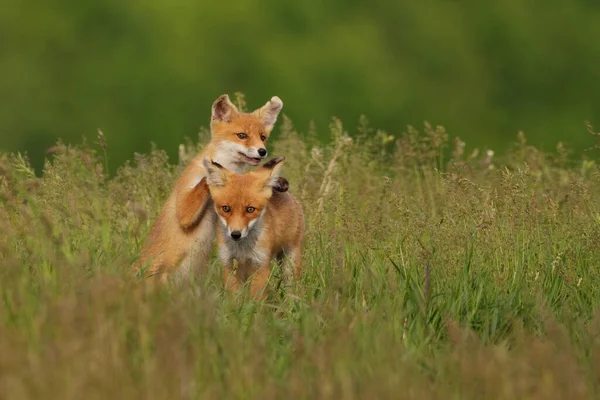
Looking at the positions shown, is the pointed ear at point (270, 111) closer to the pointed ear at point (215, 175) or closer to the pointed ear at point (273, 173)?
the pointed ear at point (273, 173)

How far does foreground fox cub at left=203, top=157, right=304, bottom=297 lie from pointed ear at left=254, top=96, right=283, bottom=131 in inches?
34.3

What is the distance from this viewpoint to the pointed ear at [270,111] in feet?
21.7

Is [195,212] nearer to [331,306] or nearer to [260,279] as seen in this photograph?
[260,279]

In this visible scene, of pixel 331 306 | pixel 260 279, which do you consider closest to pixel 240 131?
pixel 260 279

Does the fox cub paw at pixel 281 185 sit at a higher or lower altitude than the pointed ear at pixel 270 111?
lower

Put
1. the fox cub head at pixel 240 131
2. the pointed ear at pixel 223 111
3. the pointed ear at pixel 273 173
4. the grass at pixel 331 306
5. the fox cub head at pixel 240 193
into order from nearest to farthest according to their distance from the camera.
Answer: the grass at pixel 331 306
the fox cub head at pixel 240 193
the pointed ear at pixel 273 173
the fox cub head at pixel 240 131
the pointed ear at pixel 223 111

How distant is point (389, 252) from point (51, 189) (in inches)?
76.4

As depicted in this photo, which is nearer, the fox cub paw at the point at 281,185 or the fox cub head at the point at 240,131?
the fox cub paw at the point at 281,185

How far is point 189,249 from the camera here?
581 centimetres

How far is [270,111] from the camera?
666 centimetres

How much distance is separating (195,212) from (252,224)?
38cm

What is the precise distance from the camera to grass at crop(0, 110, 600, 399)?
330cm

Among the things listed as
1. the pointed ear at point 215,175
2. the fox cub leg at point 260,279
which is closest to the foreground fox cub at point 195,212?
the pointed ear at point 215,175

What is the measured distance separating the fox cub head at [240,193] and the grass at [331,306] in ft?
1.22
